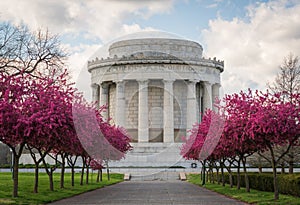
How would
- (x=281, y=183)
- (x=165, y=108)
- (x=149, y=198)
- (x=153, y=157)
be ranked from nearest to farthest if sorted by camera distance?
(x=149, y=198)
(x=281, y=183)
(x=153, y=157)
(x=165, y=108)

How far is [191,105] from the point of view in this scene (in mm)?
94562

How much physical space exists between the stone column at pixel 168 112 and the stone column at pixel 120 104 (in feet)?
24.5

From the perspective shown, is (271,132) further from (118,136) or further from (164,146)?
(164,146)

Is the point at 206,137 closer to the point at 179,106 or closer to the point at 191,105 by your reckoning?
the point at 191,105

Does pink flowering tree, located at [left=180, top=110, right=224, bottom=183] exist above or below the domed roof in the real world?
below

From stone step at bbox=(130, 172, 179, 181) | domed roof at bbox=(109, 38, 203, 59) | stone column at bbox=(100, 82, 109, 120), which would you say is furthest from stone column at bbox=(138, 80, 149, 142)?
stone step at bbox=(130, 172, 179, 181)

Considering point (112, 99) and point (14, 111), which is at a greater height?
point (112, 99)

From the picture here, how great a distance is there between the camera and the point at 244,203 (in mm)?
26297

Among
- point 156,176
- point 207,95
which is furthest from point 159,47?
point 156,176

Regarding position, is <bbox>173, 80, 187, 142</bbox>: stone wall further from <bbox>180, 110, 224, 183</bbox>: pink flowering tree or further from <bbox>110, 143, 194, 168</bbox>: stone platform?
<bbox>180, 110, 224, 183</bbox>: pink flowering tree

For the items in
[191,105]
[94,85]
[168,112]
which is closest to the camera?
[168,112]

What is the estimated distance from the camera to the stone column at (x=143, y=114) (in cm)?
9044

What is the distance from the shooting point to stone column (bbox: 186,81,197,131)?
92300 mm

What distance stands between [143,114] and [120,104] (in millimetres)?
4890
